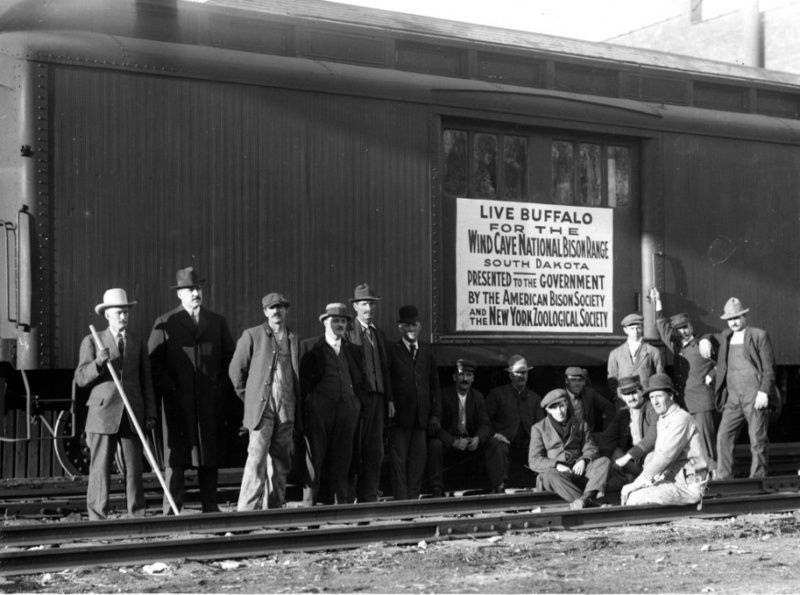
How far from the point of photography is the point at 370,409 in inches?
394

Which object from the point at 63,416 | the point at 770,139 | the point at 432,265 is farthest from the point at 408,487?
the point at 770,139

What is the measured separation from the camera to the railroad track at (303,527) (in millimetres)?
6688

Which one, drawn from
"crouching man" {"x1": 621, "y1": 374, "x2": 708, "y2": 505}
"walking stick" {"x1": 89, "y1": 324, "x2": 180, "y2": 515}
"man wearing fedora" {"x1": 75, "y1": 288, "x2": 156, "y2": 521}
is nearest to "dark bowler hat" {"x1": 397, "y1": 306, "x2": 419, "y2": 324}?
"crouching man" {"x1": 621, "y1": 374, "x2": 708, "y2": 505}

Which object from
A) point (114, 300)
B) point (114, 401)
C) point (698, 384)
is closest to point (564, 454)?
point (698, 384)

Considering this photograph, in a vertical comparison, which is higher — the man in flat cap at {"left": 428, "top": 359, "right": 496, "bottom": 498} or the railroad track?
the man in flat cap at {"left": 428, "top": 359, "right": 496, "bottom": 498}

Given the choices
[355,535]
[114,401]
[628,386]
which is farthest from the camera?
[628,386]

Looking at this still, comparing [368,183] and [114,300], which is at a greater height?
[368,183]

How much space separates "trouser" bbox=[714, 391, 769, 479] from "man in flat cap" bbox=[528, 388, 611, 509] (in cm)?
201

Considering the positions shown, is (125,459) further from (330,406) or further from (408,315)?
(408,315)

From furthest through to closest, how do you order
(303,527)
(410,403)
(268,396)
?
(410,403)
(268,396)
(303,527)

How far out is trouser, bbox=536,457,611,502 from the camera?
9141 millimetres

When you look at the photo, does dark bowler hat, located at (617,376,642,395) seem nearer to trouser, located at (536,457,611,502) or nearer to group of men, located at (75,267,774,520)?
group of men, located at (75,267,774,520)

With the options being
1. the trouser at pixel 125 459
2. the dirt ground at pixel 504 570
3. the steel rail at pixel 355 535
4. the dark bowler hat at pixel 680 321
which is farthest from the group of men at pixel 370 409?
the dirt ground at pixel 504 570

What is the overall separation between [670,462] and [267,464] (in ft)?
9.70
